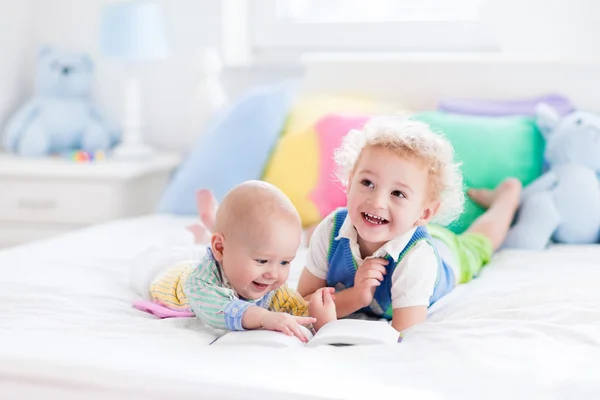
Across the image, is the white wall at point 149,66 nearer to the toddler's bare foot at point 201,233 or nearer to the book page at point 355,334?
the toddler's bare foot at point 201,233

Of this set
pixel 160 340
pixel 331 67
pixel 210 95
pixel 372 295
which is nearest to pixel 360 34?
pixel 331 67

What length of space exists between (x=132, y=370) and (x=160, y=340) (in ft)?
0.56

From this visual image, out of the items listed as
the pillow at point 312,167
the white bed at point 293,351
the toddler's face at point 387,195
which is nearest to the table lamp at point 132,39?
the pillow at point 312,167

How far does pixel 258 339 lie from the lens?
1.20 m

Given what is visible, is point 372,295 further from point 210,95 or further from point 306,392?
point 210,95

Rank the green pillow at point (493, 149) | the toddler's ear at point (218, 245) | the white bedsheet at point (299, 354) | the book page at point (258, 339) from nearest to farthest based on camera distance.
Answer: the white bedsheet at point (299, 354) → the book page at point (258, 339) → the toddler's ear at point (218, 245) → the green pillow at point (493, 149)

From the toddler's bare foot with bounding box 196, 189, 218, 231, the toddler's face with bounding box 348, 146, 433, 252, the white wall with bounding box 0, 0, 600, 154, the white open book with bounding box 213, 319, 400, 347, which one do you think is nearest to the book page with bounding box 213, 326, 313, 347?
the white open book with bounding box 213, 319, 400, 347

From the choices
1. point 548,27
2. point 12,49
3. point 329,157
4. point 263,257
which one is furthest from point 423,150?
point 12,49

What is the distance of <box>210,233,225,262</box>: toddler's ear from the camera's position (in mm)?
1297

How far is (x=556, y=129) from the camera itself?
2219mm

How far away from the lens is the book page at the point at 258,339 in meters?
1.19

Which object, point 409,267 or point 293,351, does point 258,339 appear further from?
point 409,267

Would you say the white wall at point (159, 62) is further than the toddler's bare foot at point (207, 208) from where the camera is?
Yes

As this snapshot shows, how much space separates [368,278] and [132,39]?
1870mm
